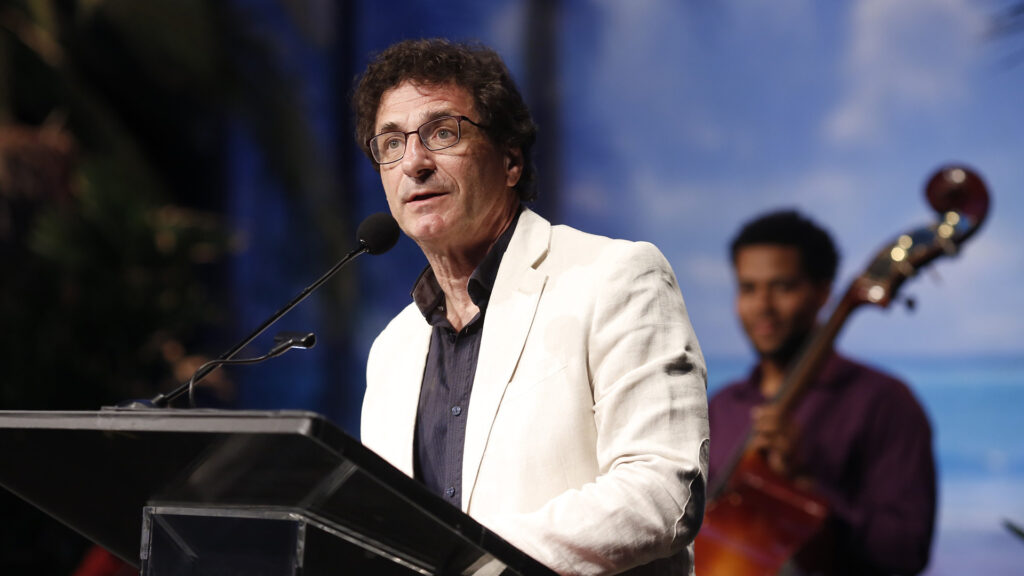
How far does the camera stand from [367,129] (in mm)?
2008

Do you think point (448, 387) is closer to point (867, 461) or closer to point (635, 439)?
point (635, 439)

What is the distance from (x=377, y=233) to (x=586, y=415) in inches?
19.4

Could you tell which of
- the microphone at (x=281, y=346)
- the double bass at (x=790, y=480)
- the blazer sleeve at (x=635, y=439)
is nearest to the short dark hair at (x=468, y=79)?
the blazer sleeve at (x=635, y=439)

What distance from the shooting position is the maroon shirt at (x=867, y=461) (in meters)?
3.14

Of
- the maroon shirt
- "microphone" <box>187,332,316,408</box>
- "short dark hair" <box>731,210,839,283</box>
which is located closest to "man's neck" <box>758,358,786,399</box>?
the maroon shirt

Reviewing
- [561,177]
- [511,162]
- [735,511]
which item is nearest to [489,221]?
[511,162]

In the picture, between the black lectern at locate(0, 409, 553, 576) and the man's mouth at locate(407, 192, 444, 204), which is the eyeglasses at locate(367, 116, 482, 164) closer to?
the man's mouth at locate(407, 192, 444, 204)

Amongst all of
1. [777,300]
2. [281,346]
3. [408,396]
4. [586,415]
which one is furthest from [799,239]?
[281,346]

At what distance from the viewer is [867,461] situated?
10.7 ft

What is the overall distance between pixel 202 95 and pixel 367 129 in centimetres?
420

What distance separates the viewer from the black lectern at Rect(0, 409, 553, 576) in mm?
1080

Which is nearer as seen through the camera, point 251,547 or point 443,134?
point 251,547

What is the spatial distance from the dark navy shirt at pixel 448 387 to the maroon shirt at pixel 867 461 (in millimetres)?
1546

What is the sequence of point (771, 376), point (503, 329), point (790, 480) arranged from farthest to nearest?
point (771, 376), point (790, 480), point (503, 329)
